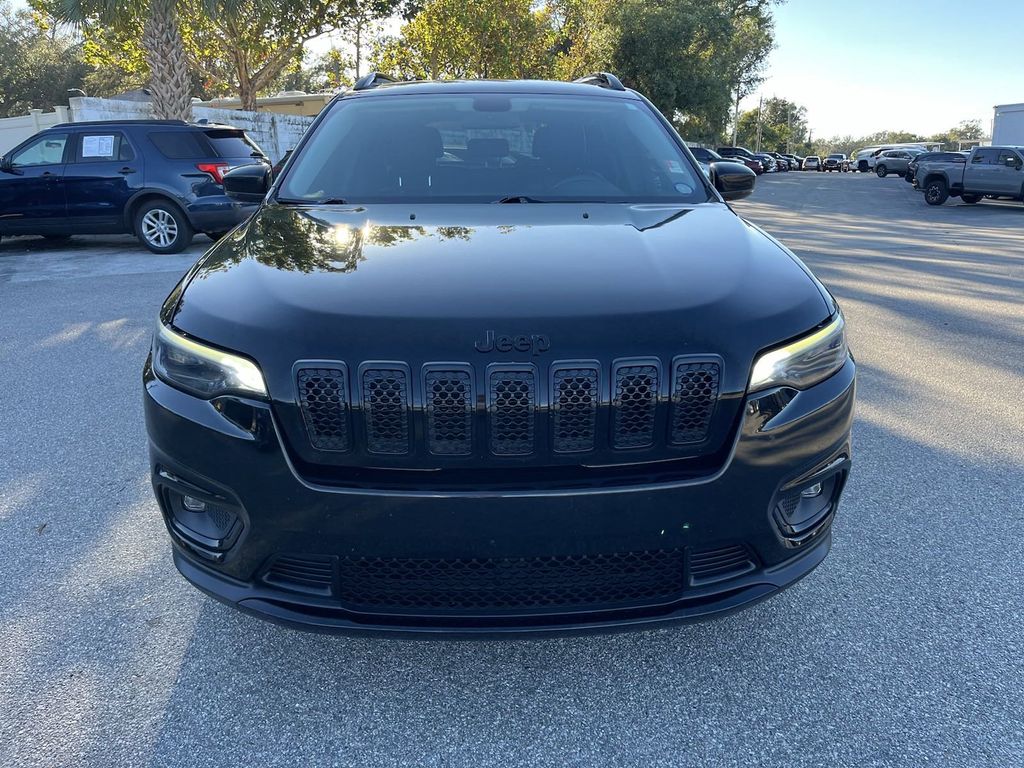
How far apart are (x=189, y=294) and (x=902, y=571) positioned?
2.45m

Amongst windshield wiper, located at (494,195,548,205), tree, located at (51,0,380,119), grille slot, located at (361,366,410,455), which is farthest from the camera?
tree, located at (51,0,380,119)

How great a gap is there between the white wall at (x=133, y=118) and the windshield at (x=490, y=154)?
10785mm

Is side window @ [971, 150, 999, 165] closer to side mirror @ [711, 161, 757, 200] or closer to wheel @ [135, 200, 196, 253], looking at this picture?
wheel @ [135, 200, 196, 253]

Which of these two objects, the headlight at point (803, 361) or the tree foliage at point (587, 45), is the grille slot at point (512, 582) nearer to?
the headlight at point (803, 361)

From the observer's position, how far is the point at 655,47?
3244 cm

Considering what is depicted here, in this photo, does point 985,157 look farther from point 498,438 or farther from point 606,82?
point 498,438

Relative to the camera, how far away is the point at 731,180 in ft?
12.4

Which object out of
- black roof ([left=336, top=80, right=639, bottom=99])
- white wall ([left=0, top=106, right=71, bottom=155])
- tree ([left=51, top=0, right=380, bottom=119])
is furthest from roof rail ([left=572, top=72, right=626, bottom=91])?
white wall ([left=0, top=106, right=71, bottom=155])

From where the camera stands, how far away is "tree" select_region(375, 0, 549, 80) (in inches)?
1103

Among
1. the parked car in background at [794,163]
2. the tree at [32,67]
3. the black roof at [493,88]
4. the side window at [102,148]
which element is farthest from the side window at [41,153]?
the parked car in background at [794,163]

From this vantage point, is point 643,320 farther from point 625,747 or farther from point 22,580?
point 22,580

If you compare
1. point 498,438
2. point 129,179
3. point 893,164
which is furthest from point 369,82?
point 893,164

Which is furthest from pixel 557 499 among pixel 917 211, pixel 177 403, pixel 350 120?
pixel 917 211

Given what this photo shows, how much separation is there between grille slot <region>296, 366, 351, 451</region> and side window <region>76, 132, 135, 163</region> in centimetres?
1012
